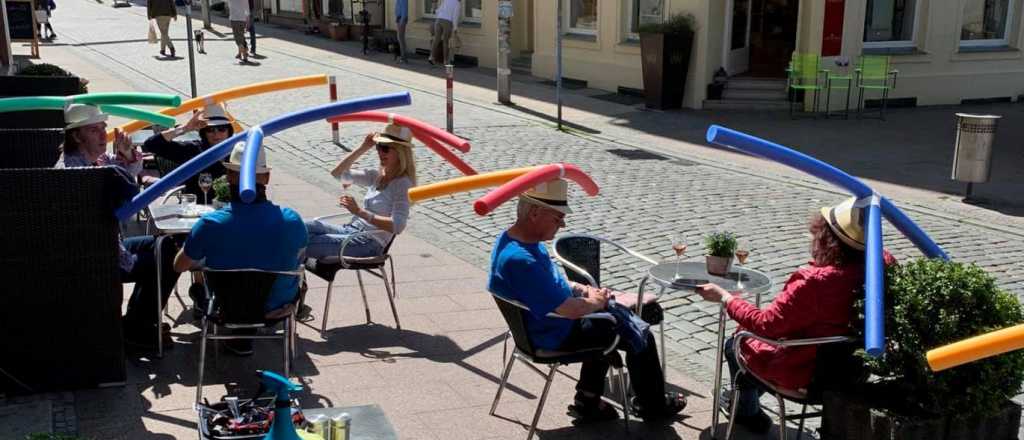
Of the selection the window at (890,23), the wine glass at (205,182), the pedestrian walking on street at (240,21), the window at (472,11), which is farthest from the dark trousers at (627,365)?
the window at (472,11)

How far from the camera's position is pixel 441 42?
78.0ft

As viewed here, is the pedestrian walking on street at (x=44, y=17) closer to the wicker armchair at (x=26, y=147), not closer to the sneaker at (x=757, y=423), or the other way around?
the wicker armchair at (x=26, y=147)

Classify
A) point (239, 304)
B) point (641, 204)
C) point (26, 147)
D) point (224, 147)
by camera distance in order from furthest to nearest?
point (641, 204) < point (26, 147) < point (239, 304) < point (224, 147)

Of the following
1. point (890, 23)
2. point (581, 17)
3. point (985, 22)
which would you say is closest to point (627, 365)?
point (890, 23)

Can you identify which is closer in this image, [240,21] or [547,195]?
[547,195]

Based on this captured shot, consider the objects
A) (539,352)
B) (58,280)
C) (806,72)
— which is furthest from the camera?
(806,72)

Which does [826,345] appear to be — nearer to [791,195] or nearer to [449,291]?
[449,291]

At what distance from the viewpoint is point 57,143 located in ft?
24.9

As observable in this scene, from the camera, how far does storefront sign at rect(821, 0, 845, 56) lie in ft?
56.3

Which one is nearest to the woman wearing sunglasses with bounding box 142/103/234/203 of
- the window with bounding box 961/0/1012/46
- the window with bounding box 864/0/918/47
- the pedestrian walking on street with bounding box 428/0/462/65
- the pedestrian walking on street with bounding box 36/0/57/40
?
the window with bounding box 864/0/918/47

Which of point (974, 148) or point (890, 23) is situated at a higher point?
point (890, 23)

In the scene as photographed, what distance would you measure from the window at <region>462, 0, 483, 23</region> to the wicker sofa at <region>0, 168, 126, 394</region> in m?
19.7

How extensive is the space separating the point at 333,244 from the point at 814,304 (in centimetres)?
342

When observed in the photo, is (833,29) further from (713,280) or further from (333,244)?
(713,280)
